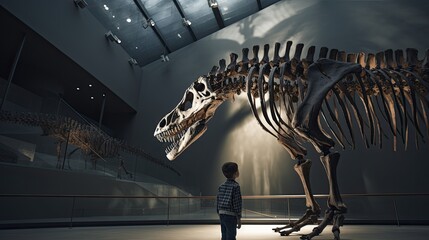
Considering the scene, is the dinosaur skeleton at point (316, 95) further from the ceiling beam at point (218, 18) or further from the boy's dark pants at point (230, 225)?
the ceiling beam at point (218, 18)

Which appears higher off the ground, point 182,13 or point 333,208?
point 182,13

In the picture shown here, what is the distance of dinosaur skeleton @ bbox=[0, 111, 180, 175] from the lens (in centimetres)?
814

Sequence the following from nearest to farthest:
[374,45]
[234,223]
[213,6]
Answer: [234,223] < [374,45] < [213,6]

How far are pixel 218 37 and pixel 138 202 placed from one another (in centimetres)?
874

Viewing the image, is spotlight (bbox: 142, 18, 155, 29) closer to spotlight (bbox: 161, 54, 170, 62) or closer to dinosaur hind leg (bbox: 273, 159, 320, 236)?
spotlight (bbox: 161, 54, 170, 62)

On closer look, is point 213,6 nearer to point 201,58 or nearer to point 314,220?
point 201,58

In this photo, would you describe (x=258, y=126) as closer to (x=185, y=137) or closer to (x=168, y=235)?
(x=185, y=137)

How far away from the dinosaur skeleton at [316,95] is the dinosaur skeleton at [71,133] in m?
4.62

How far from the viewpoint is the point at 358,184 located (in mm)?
9125

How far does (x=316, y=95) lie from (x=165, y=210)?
16.1 ft

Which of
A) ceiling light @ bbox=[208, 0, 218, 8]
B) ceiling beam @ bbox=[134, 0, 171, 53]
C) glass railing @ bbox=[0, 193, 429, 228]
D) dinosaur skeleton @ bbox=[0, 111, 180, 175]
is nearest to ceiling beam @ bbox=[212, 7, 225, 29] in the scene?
ceiling light @ bbox=[208, 0, 218, 8]

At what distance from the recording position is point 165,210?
707 cm

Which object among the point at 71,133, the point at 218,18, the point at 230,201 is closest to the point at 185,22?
the point at 218,18

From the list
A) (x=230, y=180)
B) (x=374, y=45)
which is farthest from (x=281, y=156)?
(x=230, y=180)
